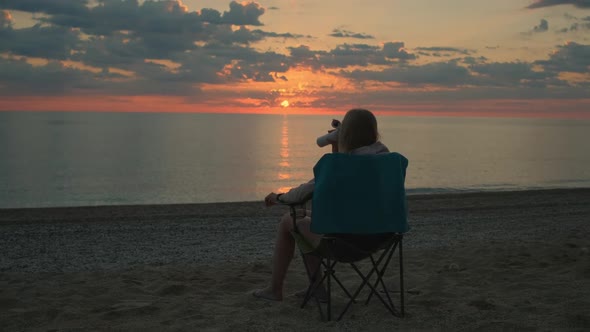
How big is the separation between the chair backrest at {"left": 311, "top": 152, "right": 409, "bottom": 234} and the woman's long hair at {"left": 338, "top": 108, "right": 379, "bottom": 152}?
0.20 meters

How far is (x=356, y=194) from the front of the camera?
13.3ft

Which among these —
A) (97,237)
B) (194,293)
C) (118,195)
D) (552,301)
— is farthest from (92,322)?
(118,195)

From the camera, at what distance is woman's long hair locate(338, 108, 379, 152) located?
4.14m

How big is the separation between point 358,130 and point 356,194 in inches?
18.4

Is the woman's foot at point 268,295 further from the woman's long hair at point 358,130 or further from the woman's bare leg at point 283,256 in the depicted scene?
the woman's long hair at point 358,130

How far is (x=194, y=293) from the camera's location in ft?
17.0

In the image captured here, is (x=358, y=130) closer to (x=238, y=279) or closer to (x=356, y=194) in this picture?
(x=356, y=194)

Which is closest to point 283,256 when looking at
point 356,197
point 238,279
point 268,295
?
point 268,295

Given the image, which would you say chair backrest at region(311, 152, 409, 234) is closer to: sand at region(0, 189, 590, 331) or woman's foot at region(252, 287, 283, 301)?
sand at region(0, 189, 590, 331)

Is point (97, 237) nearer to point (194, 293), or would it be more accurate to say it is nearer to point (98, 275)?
point (98, 275)

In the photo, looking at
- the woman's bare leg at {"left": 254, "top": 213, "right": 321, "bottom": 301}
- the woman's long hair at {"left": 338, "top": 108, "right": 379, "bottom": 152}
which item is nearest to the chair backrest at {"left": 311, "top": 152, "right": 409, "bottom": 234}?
the woman's long hair at {"left": 338, "top": 108, "right": 379, "bottom": 152}

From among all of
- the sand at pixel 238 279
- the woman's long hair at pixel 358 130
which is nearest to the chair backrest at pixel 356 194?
the woman's long hair at pixel 358 130

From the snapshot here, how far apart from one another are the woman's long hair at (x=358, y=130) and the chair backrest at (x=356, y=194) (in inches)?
7.9

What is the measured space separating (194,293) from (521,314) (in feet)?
8.98
